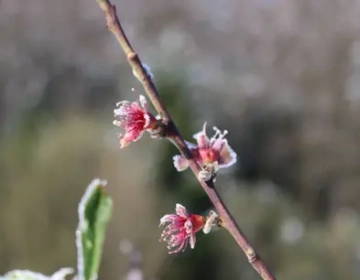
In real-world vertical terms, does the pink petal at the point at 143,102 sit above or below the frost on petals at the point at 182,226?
above

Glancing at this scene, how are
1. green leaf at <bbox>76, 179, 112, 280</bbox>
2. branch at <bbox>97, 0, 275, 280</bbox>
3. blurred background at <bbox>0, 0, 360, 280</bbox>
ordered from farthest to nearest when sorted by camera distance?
1. blurred background at <bbox>0, 0, 360, 280</bbox>
2. green leaf at <bbox>76, 179, 112, 280</bbox>
3. branch at <bbox>97, 0, 275, 280</bbox>

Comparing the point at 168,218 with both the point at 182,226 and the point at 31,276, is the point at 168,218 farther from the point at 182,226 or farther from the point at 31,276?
the point at 31,276

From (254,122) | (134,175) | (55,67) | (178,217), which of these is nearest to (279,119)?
(254,122)

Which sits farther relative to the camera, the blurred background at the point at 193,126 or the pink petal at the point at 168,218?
the blurred background at the point at 193,126

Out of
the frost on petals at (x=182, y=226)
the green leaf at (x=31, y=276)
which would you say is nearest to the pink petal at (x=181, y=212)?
the frost on petals at (x=182, y=226)

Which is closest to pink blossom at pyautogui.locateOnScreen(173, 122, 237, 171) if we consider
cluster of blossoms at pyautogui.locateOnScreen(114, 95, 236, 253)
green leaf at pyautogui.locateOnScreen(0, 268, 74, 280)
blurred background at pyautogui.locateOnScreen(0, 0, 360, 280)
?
cluster of blossoms at pyautogui.locateOnScreen(114, 95, 236, 253)

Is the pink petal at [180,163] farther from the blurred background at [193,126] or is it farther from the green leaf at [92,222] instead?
the blurred background at [193,126]

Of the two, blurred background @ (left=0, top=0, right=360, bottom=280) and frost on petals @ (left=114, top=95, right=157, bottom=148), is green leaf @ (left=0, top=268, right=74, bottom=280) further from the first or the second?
blurred background @ (left=0, top=0, right=360, bottom=280)

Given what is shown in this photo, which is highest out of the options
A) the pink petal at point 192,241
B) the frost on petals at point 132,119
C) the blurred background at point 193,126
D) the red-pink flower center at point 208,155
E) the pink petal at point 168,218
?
the blurred background at point 193,126
